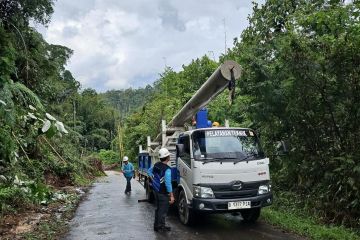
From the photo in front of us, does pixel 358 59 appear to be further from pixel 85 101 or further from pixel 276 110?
pixel 85 101

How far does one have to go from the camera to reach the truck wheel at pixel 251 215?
30.1 ft

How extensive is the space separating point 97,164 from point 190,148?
1239 inches

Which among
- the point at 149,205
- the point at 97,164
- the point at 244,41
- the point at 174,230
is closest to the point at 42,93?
the point at 149,205

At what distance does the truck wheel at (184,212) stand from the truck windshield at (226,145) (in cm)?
116

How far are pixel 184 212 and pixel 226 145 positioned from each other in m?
1.80

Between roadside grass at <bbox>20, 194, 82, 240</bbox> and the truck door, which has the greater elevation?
the truck door

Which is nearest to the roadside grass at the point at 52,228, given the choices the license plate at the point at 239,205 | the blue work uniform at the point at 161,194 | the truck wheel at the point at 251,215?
the blue work uniform at the point at 161,194

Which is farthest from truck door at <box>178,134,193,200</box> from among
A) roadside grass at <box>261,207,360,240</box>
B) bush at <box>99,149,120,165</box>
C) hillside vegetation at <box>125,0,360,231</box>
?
bush at <box>99,149,120,165</box>

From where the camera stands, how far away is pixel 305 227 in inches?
327

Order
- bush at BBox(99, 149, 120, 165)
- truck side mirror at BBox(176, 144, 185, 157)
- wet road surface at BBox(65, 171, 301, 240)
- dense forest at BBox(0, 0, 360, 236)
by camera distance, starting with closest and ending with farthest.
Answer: dense forest at BBox(0, 0, 360, 236)
wet road surface at BBox(65, 171, 301, 240)
truck side mirror at BBox(176, 144, 185, 157)
bush at BBox(99, 149, 120, 165)

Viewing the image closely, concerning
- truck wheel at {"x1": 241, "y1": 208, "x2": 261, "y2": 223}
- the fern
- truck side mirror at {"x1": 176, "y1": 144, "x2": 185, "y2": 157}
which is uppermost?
the fern

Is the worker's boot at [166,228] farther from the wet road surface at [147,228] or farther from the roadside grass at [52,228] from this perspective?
the roadside grass at [52,228]

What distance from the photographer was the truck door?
8616mm

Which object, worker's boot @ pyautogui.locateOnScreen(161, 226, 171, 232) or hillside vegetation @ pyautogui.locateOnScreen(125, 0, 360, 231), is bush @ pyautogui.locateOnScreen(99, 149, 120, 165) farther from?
worker's boot @ pyautogui.locateOnScreen(161, 226, 171, 232)
